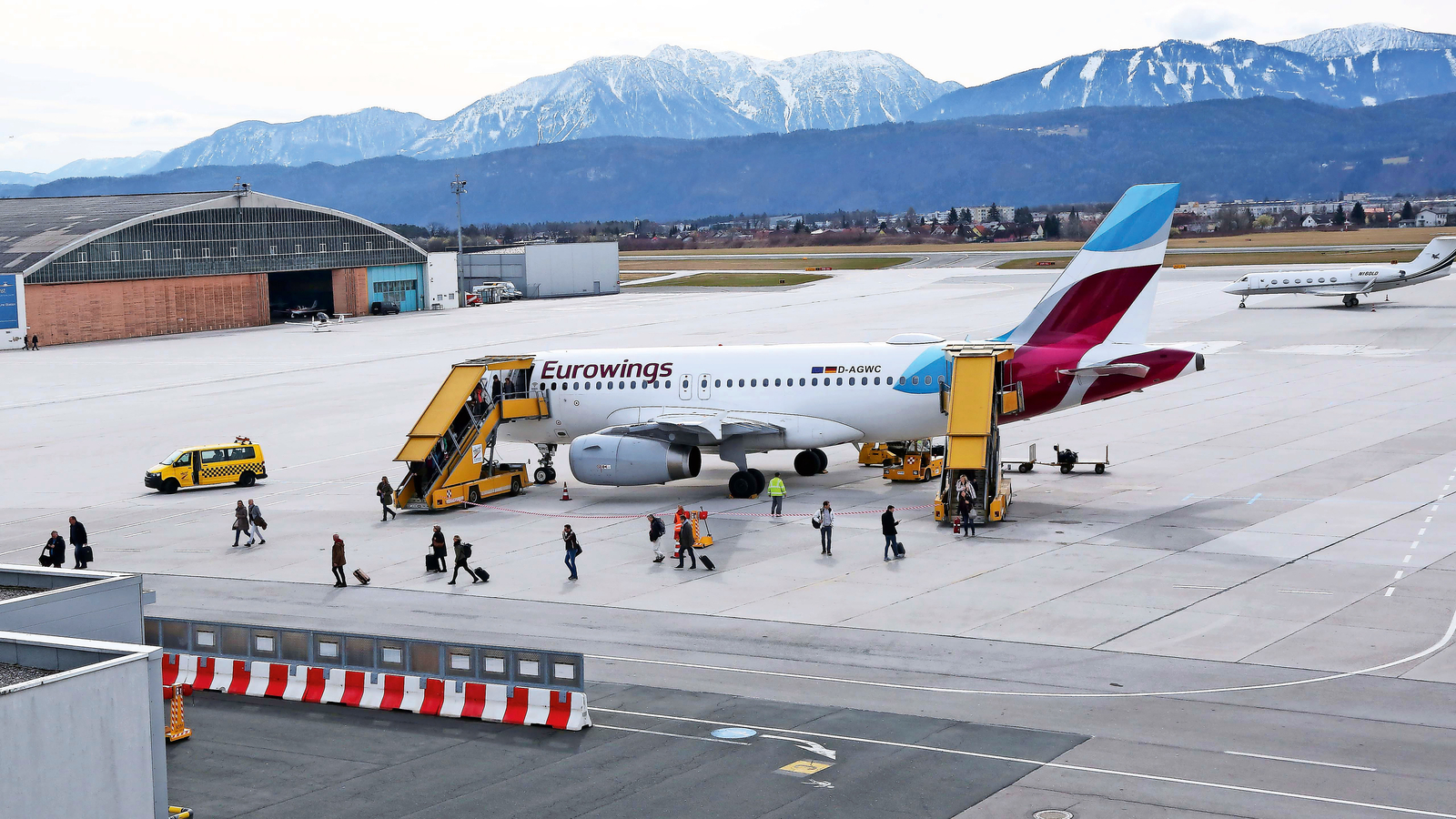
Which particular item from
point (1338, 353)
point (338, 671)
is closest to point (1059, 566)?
point (338, 671)

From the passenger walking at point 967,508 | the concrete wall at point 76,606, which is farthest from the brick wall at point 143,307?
the concrete wall at point 76,606

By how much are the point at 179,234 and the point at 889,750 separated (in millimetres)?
95743

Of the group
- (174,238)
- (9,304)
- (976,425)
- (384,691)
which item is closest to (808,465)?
(976,425)

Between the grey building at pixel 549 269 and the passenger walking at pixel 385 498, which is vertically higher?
the grey building at pixel 549 269

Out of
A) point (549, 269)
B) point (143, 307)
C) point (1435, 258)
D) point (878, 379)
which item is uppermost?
point (1435, 258)

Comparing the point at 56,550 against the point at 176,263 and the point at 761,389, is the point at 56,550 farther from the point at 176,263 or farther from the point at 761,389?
the point at 176,263

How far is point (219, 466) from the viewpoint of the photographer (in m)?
47.3

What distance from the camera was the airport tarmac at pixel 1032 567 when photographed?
848 inches

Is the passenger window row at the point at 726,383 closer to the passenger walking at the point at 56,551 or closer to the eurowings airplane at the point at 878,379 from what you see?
the eurowings airplane at the point at 878,379

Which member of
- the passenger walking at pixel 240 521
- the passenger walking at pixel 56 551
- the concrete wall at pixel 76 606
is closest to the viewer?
the concrete wall at pixel 76 606

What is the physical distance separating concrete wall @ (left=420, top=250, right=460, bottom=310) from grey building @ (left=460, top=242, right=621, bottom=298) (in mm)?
15727

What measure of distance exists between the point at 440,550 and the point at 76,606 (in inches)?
578

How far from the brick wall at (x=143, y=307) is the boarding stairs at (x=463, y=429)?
203 feet

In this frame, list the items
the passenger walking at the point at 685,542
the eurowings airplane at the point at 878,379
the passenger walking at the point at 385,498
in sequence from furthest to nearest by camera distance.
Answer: the eurowings airplane at the point at 878,379
the passenger walking at the point at 385,498
the passenger walking at the point at 685,542
